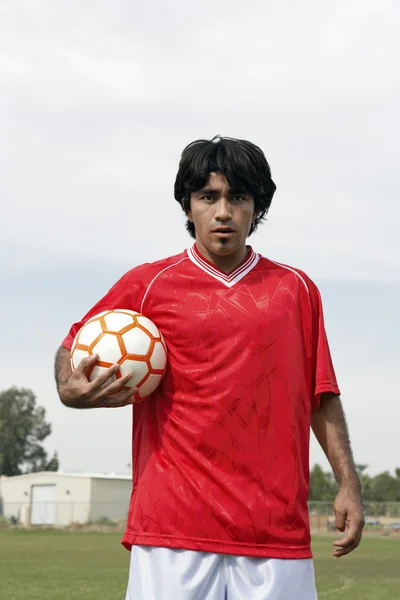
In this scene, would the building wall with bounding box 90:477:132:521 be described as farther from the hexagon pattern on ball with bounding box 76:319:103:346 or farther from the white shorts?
the white shorts

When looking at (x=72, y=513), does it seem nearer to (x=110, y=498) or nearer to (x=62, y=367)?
(x=110, y=498)

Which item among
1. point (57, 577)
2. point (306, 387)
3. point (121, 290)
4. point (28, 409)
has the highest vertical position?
point (28, 409)

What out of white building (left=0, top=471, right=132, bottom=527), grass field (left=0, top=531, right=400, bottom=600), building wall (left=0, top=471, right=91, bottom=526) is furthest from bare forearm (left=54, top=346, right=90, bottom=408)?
white building (left=0, top=471, right=132, bottom=527)

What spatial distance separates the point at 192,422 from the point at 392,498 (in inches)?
3021

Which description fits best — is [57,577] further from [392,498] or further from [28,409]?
[28,409]

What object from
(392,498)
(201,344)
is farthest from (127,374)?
(392,498)

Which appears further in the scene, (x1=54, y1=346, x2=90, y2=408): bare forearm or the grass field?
the grass field

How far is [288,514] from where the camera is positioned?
368 centimetres

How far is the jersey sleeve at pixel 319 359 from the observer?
3.92 m

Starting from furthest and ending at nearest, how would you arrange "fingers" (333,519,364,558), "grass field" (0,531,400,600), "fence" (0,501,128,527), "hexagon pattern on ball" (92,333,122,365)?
"fence" (0,501,128,527) → "grass field" (0,531,400,600) → "hexagon pattern on ball" (92,333,122,365) → "fingers" (333,519,364,558)

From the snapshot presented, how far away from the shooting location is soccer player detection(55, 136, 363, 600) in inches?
142

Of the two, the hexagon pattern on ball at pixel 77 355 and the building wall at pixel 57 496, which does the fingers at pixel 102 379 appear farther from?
the building wall at pixel 57 496

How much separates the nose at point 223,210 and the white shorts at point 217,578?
4.27 feet

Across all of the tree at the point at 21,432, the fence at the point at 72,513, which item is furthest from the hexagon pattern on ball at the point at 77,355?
the tree at the point at 21,432
